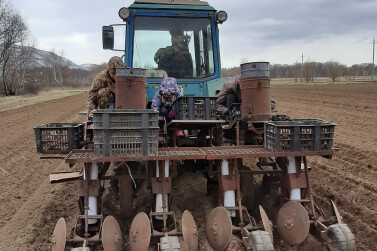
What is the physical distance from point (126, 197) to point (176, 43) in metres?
3.01

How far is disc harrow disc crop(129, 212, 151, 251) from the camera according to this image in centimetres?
410

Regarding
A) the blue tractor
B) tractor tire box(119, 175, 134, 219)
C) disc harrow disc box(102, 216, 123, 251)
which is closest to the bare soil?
tractor tire box(119, 175, 134, 219)

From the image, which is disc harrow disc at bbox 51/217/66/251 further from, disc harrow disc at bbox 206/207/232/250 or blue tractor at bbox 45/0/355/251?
disc harrow disc at bbox 206/207/232/250

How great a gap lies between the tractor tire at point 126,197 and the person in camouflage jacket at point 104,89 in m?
1.53

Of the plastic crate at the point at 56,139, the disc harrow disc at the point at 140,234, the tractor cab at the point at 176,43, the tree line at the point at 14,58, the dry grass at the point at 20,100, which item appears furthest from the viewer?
the tree line at the point at 14,58

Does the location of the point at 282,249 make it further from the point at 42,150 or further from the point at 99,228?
the point at 42,150

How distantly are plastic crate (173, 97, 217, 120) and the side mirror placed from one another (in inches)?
79.5

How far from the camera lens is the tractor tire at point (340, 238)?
13.0 feet

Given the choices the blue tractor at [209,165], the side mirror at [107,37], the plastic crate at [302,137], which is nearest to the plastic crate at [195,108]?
the blue tractor at [209,165]

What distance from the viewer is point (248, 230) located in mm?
4285

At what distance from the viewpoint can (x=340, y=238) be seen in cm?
398

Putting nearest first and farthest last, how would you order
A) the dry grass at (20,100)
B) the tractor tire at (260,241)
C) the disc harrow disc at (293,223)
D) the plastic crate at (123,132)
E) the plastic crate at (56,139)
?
the tractor tire at (260,241)
the plastic crate at (123,132)
the disc harrow disc at (293,223)
the plastic crate at (56,139)
the dry grass at (20,100)

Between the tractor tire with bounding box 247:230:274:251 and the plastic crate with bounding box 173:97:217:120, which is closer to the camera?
the tractor tire with bounding box 247:230:274:251

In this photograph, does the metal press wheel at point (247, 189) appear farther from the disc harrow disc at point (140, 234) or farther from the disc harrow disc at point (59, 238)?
the disc harrow disc at point (59, 238)
